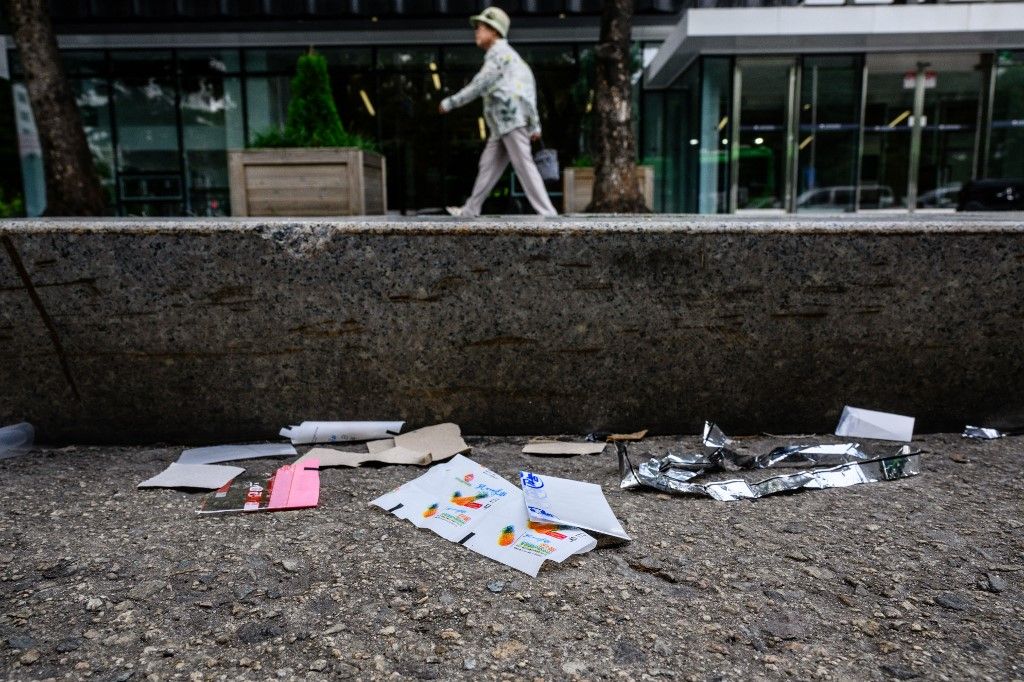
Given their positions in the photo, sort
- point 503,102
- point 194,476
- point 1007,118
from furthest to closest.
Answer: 1. point 1007,118
2. point 503,102
3. point 194,476

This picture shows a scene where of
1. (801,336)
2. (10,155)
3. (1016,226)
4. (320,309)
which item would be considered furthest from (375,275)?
(10,155)

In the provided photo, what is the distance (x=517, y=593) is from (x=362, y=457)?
42.8 inches

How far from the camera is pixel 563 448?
279cm

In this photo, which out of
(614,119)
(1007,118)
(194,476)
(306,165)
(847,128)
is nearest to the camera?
(194,476)

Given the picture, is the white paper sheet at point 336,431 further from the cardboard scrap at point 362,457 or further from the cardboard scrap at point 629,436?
the cardboard scrap at point 629,436

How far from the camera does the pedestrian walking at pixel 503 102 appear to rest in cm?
602

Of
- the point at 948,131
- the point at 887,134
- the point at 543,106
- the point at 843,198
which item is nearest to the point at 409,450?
the point at 543,106

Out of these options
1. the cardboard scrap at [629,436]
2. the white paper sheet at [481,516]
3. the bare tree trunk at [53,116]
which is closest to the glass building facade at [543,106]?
the bare tree trunk at [53,116]

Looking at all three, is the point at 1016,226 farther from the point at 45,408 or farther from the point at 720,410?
the point at 45,408

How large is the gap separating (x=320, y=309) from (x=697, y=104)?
11.3 m

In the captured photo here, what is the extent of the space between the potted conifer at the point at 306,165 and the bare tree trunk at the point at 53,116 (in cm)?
219

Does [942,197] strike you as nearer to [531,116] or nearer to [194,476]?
[531,116]

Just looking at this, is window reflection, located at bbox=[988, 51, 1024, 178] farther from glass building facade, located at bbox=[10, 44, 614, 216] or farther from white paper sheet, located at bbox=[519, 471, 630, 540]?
white paper sheet, located at bbox=[519, 471, 630, 540]

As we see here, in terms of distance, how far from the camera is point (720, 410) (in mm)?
2920
